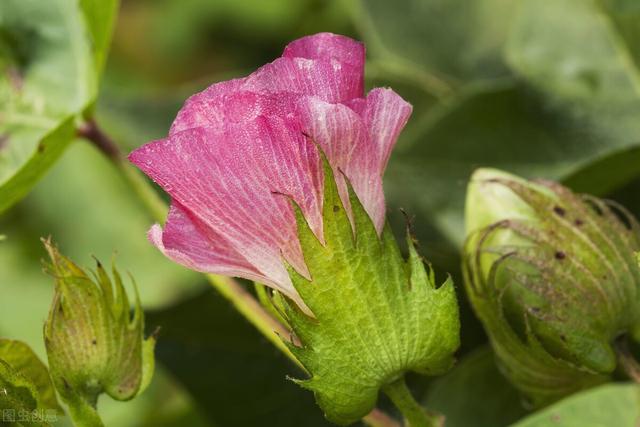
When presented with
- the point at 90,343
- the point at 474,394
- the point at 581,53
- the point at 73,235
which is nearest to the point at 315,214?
the point at 90,343

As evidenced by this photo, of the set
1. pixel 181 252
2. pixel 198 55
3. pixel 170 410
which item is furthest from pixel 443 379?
pixel 198 55

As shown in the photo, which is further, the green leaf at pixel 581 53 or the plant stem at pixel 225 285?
the green leaf at pixel 581 53

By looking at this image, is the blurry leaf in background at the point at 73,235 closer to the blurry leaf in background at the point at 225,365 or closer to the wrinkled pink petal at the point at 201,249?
the blurry leaf in background at the point at 225,365

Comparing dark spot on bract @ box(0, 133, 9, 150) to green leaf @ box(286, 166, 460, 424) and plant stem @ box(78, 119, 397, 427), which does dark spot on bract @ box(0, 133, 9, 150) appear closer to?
plant stem @ box(78, 119, 397, 427)

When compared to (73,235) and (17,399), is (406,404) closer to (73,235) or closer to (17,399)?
(17,399)

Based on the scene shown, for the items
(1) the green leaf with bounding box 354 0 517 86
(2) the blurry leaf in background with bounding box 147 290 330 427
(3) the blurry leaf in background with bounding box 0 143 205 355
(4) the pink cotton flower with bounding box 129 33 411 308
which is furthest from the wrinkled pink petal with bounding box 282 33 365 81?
(3) the blurry leaf in background with bounding box 0 143 205 355

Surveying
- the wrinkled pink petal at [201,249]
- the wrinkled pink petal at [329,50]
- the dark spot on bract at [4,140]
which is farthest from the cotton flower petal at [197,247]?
the dark spot on bract at [4,140]
